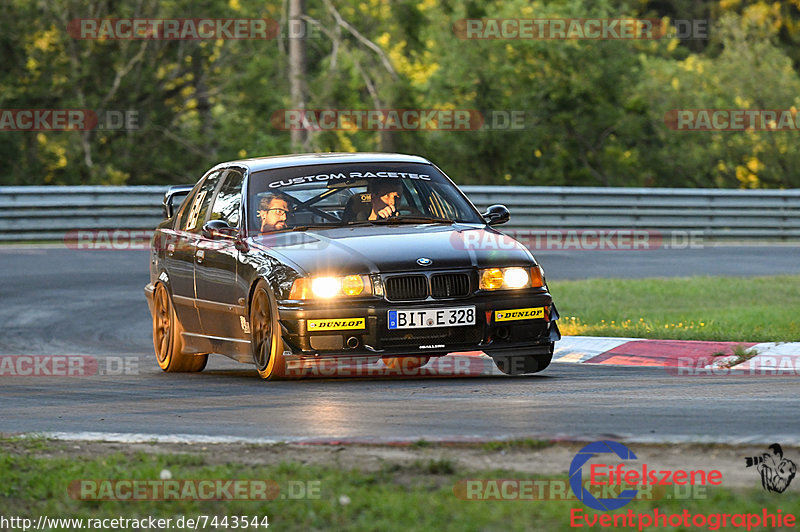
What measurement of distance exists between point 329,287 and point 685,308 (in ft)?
21.4

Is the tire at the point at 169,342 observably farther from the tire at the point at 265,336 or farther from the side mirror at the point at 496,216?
the side mirror at the point at 496,216

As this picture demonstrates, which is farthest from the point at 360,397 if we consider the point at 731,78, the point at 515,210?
the point at 731,78

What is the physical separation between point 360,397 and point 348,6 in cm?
3533

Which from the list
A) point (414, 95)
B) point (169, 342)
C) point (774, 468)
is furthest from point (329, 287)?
point (414, 95)

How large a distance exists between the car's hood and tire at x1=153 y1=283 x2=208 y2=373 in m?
1.66

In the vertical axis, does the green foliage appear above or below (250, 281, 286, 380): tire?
above

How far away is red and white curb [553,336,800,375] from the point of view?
10.9 metres

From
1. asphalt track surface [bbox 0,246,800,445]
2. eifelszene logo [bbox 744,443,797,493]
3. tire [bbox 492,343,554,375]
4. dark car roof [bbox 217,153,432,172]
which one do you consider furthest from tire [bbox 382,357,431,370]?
eifelszene logo [bbox 744,443,797,493]

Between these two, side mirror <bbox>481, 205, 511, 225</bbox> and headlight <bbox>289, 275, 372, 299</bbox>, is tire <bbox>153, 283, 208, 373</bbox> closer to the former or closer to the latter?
headlight <bbox>289, 275, 372, 299</bbox>

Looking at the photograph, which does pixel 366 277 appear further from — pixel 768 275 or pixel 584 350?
pixel 768 275

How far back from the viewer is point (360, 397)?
9000 mm

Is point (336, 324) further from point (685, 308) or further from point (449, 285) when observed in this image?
point (685, 308)

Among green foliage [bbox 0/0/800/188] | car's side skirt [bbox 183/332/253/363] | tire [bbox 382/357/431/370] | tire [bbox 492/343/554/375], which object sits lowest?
tire [bbox 382/357/431/370]

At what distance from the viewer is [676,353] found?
1158cm
